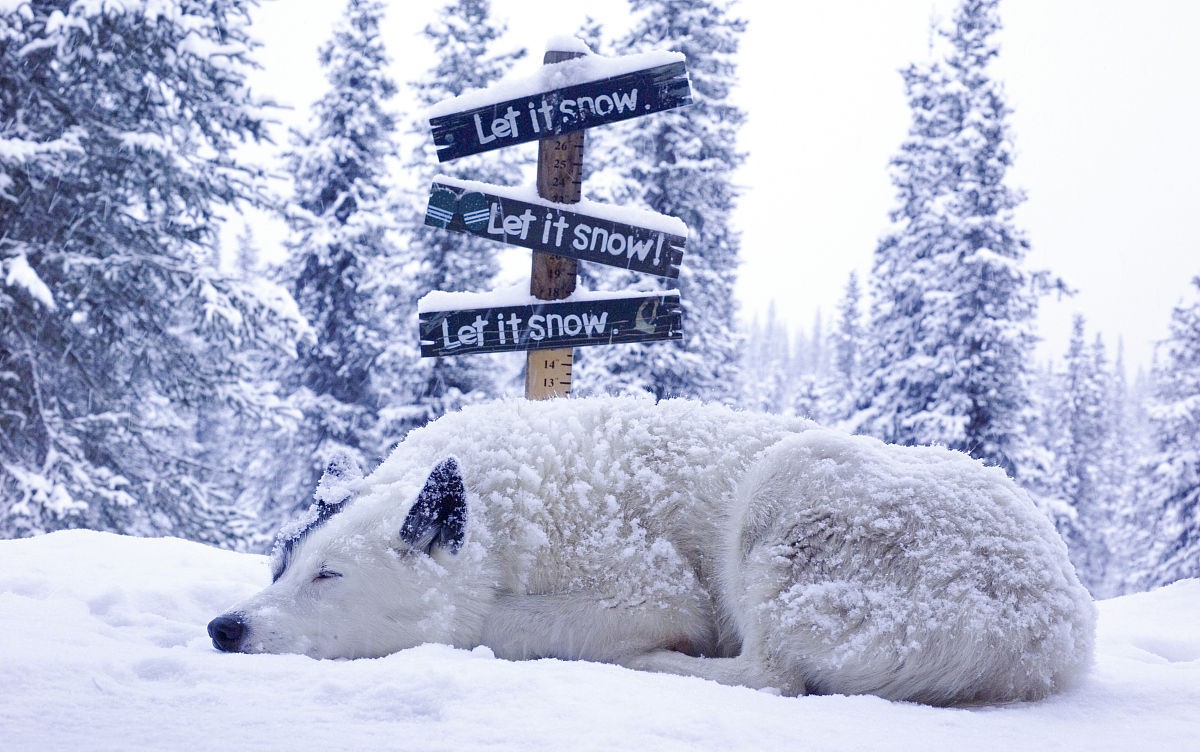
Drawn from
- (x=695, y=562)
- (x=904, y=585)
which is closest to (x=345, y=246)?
(x=695, y=562)

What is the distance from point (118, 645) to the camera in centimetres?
279

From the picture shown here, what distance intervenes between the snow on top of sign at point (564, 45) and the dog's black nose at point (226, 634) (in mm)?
3870

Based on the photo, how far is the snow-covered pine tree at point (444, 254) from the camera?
18016 millimetres

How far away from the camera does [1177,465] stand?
69.0 feet

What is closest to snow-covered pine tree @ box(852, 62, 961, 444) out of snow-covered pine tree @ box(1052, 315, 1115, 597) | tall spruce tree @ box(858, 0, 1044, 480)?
tall spruce tree @ box(858, 0, 1044, 480)

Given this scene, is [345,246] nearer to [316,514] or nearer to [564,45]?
[564,45]

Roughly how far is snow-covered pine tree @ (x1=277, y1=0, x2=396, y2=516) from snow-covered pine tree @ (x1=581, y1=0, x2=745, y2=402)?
→ 6.14 meters

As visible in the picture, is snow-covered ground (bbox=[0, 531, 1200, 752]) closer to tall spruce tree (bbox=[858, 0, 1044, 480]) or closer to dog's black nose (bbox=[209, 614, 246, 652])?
dog's black nose (bbox=[209, 614, 246, 652])

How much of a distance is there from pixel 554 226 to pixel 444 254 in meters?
13.4

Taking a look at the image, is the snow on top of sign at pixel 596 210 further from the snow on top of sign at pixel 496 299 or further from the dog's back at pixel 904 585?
the dog's back at pixel 904 585

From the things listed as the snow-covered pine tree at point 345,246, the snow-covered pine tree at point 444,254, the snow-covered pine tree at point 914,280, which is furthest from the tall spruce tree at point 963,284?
the snow-covered pine tree at point 345,246

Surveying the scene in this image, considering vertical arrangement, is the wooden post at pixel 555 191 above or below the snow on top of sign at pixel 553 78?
below

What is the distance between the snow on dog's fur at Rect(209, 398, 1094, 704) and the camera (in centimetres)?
306

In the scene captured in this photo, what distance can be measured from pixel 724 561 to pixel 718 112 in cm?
1655
